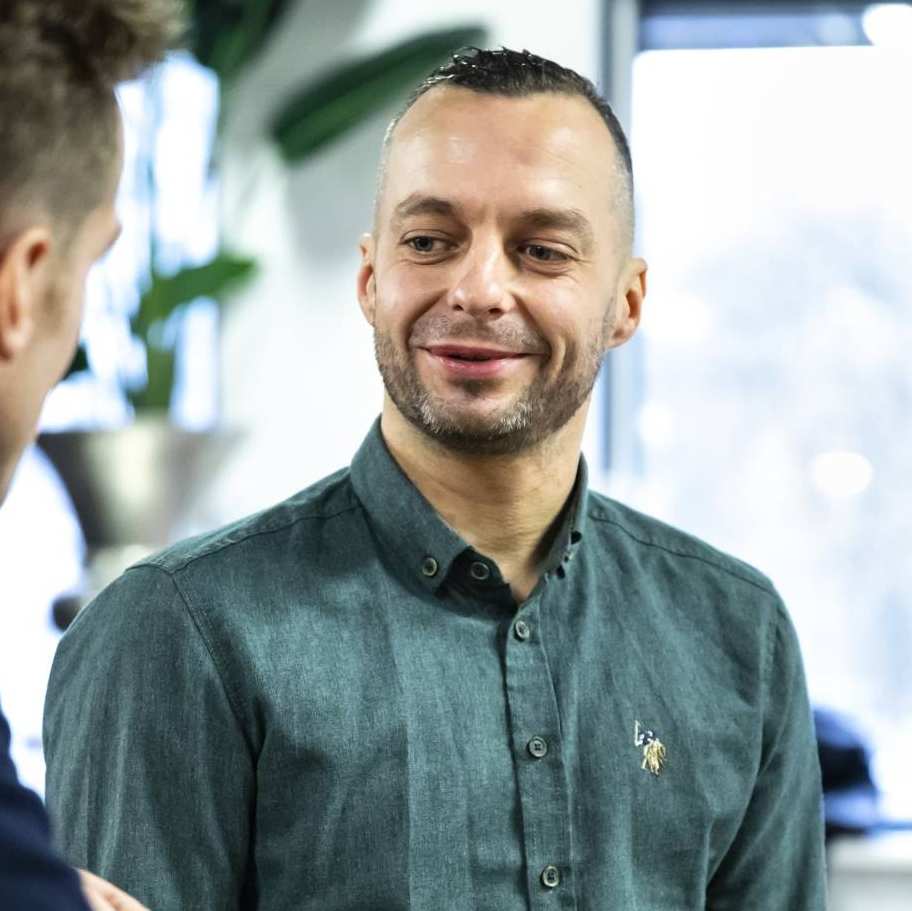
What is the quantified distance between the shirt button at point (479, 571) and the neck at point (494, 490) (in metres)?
0.03

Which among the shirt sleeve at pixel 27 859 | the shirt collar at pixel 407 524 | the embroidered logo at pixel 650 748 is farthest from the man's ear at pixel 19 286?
the embroidered logo at pixel 650 748

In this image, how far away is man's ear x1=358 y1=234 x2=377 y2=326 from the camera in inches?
56.9

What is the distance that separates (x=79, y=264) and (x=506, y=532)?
2.13 feet

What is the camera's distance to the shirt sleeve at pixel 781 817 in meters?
1.45

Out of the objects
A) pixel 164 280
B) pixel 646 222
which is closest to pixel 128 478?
pixel 164 280

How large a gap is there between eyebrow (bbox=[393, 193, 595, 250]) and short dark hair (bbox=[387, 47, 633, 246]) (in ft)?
0.35

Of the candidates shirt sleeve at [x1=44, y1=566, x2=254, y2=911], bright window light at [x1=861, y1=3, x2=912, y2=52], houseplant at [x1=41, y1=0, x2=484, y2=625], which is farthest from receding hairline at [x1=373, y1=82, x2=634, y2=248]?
bright window light at [x1=861, y1=3, x2=912, y2=52]

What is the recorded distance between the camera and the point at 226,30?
2918mm

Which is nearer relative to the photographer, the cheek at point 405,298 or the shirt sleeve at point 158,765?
the shirt sleeve at point 158,765

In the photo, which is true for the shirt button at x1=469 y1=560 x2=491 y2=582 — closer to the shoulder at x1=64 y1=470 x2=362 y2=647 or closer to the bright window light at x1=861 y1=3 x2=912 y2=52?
the shoulder at x1=64 y1=470 x2=362 y2=647

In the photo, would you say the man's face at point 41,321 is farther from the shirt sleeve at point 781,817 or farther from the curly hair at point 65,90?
the shirt sleeve at point 781,817

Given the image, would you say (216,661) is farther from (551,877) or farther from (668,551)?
(668,551)

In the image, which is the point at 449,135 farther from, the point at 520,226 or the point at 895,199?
the point at 895,199

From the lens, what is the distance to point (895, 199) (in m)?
3.14
